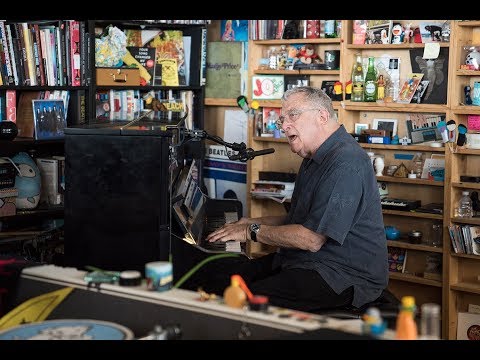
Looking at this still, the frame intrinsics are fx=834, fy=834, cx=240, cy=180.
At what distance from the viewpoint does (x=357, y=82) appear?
5430 millimetres

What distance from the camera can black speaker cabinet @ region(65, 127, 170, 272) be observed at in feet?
10.7

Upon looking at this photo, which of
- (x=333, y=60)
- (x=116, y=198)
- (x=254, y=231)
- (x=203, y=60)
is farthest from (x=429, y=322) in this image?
(x=203, y=60)

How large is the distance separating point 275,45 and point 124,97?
1143 millimetres

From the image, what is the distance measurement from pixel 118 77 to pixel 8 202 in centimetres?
116

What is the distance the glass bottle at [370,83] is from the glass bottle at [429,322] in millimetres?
3621

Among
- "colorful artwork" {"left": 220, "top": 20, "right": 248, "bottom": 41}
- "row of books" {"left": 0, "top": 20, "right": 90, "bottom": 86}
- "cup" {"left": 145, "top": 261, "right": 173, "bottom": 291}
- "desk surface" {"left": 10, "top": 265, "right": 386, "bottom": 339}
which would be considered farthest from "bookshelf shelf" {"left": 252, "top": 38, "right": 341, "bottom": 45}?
"cup" {"left": 145, "top": 261, "right": 173, "bottom": 291}

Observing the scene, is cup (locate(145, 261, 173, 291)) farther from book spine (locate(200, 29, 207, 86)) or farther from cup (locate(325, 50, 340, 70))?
book spine (locate(200, 29, 207, 86))

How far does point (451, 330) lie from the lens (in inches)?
205

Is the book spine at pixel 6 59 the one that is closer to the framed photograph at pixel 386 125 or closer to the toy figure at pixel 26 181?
the toy figure at pixel 26 181

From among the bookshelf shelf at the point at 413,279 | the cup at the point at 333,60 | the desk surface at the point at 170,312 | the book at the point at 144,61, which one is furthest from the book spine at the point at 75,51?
the desk surface at the point at 170,312

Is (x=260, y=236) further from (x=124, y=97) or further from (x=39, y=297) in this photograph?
(x=124, y=97)

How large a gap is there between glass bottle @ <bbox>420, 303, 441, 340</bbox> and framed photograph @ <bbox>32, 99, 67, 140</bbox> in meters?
3.59
